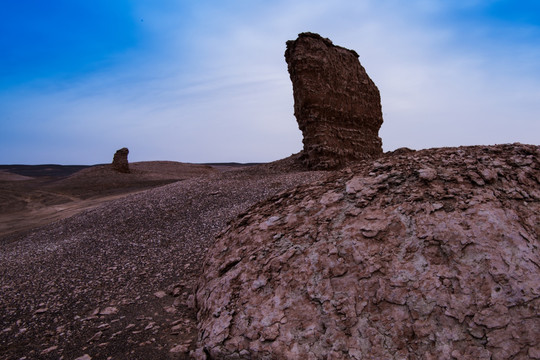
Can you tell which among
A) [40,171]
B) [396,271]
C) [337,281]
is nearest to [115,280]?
[337,281]

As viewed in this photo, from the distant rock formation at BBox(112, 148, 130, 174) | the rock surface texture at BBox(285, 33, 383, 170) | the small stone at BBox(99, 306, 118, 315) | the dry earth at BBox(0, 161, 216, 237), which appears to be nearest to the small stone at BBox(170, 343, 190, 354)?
the small stone at BBox(99, 306, 118, 315)

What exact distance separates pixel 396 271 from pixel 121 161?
89.4 ft

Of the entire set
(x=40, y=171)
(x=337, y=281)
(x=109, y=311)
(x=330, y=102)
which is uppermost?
(x=330, y=102)

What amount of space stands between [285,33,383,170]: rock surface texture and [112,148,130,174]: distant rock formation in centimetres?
1908

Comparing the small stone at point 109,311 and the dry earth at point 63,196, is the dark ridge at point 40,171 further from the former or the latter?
the small stone at point 109,311

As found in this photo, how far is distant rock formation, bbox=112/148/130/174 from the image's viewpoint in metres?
26.9

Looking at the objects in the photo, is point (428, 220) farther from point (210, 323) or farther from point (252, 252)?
point (210, 323)

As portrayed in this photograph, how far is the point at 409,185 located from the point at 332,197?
0.87m

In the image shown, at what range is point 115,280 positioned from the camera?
16.8 feet

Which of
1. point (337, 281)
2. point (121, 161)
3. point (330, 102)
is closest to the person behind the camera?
point (337, 281)

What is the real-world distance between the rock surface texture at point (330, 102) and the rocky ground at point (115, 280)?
2.89 metres

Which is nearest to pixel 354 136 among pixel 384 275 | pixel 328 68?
pixel 328 68

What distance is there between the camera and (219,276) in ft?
13.3

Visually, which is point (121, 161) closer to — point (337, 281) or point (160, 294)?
point (160, 294)
